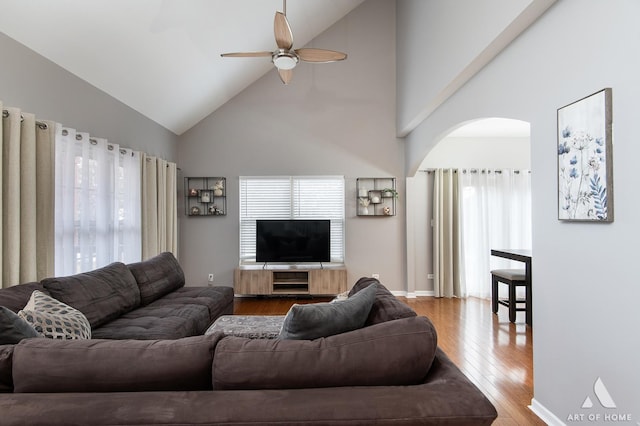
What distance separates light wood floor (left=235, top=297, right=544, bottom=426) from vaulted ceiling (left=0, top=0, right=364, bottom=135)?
312 cm

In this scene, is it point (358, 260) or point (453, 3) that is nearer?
point (453, 3)

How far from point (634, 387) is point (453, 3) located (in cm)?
325

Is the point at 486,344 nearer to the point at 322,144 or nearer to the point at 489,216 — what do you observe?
the point at 489,216

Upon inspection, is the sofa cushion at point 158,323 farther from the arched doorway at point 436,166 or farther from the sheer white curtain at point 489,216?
the sheer white curtain at point 489,216

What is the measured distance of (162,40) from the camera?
11.6 feet

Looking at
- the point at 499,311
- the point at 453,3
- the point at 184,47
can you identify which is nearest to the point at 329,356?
the point at 453,3

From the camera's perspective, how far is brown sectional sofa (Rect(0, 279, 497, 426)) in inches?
→ 43.0

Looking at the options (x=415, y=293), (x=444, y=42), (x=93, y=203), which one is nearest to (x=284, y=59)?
(x=444, y=42)

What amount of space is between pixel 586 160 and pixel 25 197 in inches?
148

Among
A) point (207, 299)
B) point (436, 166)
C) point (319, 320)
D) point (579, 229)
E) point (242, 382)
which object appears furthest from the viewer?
point (436, 166)

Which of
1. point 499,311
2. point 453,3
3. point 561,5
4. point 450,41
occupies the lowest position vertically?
point 499,311

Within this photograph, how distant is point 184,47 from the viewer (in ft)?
12.5

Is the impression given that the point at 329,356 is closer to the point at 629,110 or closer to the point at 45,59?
the point at 629,110

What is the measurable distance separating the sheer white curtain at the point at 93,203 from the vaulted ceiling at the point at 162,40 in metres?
0.70
